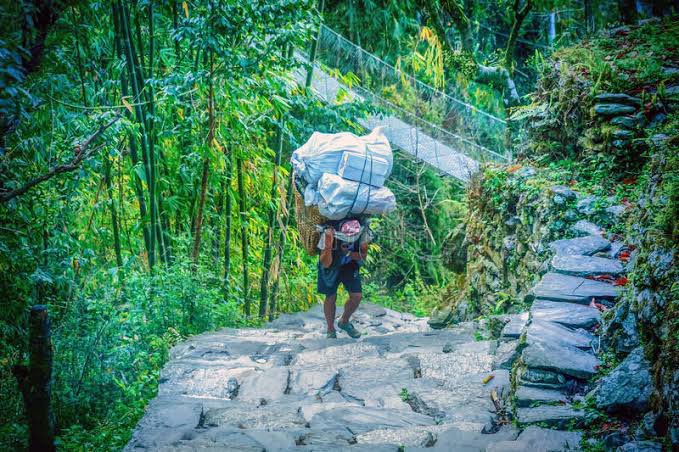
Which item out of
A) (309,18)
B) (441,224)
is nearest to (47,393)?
(309,18)

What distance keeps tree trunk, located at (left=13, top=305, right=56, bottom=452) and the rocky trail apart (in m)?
0.45

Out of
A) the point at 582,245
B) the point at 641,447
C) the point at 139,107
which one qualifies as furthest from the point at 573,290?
the point at 139,107

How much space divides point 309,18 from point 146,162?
1.79m

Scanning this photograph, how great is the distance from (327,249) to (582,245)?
1769 millimetres

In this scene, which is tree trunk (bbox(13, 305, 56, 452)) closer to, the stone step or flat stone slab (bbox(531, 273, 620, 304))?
the stone step

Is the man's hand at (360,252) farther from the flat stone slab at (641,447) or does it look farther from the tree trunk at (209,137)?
the flat stone slab at (641,447)

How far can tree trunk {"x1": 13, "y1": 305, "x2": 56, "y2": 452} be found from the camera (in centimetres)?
300

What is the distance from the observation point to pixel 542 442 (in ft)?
8.04

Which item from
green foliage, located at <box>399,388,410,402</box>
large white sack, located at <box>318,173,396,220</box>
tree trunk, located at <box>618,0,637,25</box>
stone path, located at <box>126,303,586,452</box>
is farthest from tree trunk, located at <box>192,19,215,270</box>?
tree trunk, located at <box>618,0,637,25</box>

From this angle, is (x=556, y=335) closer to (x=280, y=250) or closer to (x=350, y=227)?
(x=350, y=227)

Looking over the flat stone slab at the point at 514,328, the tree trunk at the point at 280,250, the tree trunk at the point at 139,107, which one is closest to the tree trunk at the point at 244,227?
the tree trunk at the point at 280,250

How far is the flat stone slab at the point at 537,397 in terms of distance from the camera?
285 centimetres

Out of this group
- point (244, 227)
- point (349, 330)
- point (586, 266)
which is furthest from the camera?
point (244, 227)

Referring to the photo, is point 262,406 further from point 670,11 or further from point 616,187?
point 670,11
